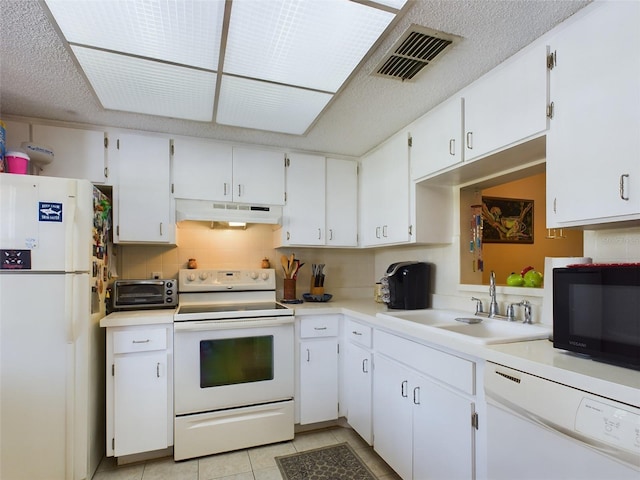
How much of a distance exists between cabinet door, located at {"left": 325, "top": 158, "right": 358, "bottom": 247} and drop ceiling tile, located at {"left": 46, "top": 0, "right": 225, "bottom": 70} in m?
1.58

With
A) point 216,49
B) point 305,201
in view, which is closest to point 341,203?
point 305,201

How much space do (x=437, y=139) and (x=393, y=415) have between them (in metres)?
1.65

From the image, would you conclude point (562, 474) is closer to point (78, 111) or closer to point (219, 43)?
point (219, 43)

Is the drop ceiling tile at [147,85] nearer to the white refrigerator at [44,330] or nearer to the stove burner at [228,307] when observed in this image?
the white refrigerator at [44,330]

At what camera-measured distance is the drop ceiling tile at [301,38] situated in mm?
1303

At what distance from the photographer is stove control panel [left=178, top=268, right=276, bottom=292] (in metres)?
2.76

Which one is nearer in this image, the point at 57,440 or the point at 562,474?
the point at 562,474

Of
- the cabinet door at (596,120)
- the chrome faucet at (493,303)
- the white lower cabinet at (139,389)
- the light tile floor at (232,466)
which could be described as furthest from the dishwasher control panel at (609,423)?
the white lower cabinet at (139,389)

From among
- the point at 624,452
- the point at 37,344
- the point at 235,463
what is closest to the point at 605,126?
the point at 624,452

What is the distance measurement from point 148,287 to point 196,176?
90 cm

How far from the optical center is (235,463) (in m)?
2.17

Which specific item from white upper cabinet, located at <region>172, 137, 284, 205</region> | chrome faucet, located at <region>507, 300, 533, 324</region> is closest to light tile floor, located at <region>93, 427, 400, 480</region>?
chrome faucet, located at <region>507, 300, 533, 324</region>

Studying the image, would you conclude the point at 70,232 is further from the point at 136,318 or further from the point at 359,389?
the point at 359,389

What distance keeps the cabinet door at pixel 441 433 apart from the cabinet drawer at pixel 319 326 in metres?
0.92
